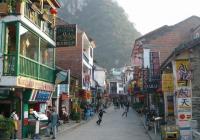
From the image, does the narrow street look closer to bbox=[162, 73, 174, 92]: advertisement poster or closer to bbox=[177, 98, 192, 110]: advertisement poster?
bbox=[162, 73, 174, 92]: advertisement poster

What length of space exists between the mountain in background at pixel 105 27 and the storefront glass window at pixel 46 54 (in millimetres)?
83093

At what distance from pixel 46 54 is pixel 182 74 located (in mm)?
11814

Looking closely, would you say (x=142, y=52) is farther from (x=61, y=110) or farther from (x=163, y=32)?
(x=61, y=110)

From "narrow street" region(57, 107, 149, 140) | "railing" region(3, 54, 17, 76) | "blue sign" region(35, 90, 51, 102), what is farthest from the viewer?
"blue sign" region(35, 90, 51, 102)

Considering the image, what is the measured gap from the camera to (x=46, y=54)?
88.9 feet

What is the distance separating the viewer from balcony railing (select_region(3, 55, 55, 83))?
18641 millimetres

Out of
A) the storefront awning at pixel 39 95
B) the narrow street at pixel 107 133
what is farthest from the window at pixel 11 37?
the narrow street at pixel 107 133

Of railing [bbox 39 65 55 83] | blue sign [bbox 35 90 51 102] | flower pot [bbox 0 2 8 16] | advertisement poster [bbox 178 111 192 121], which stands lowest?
advertisement poster [bbox 178 111 192 121]

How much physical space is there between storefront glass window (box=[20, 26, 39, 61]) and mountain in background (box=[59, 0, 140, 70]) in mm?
87266

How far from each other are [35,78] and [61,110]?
13.1m

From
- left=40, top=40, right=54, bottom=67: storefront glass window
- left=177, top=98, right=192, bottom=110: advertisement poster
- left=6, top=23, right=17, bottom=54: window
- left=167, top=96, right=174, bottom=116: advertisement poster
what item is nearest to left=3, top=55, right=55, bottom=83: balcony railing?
left=6, top=23, right=17, bottom=54: window

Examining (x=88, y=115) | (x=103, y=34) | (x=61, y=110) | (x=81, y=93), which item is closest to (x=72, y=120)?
(x=61, y=110)

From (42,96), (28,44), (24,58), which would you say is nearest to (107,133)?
(42,96)

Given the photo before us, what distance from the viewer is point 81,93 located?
4597 cm
